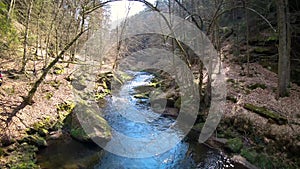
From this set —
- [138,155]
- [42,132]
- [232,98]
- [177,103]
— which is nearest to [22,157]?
[42,132]

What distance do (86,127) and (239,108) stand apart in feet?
23.4

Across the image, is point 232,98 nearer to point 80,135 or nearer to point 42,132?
point 80,135

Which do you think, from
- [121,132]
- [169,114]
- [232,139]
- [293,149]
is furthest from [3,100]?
[293,149]

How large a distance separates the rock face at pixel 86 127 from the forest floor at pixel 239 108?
902 millimetres

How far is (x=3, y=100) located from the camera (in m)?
9.40

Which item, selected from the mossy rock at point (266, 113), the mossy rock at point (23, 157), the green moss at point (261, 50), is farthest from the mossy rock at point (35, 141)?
the green moss at point (261, 50)

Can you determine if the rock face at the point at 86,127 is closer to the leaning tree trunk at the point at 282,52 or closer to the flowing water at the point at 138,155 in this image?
the flowing water at the point at 138,155

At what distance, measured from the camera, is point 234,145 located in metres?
9.05

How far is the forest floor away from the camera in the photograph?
8.30 meters

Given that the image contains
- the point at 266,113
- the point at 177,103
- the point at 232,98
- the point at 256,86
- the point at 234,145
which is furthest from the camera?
the point at 177,103

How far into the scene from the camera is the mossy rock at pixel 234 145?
8.90 metres

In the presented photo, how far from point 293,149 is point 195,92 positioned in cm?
620

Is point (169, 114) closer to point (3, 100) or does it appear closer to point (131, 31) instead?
point (3, 100)

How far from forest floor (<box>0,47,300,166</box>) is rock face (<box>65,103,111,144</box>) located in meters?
0.90
